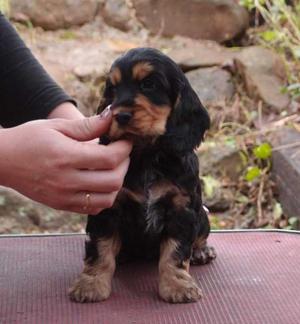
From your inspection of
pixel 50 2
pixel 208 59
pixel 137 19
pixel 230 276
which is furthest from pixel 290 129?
pixel 230 276

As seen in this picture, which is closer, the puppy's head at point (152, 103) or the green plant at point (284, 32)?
the puppy's head at point (152, 103)

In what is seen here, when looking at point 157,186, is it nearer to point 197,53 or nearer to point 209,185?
point 209,185

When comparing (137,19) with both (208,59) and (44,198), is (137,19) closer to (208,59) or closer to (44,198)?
(208,59)

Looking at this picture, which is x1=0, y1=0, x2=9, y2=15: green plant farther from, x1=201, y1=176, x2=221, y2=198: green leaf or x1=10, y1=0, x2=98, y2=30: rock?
x1=201, y1=176, x2=221, y2=198: green leaf

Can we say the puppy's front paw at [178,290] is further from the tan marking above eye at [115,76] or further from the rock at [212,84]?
the rock at [212,84]

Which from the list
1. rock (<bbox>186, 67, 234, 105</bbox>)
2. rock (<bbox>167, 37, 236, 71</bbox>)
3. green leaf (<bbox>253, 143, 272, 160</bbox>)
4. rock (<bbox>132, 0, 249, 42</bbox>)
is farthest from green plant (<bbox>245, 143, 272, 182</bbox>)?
rock (<bbox>132, 0, 249, 42</bbox>)

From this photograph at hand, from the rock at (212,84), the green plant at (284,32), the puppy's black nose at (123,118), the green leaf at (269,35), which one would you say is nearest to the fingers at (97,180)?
the puppy's black nose at (123,118)
